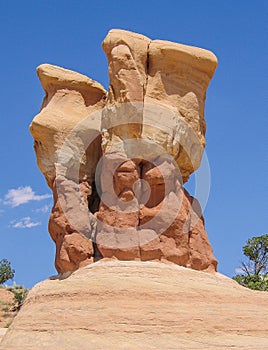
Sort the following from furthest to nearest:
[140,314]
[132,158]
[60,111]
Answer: [60,111] → [132,158] → [140,314]

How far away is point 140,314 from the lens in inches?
456

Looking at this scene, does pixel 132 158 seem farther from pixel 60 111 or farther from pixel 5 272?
pixel 5 272

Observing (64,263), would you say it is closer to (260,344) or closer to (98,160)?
(98,160)

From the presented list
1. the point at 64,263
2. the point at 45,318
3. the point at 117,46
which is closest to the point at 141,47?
the point at 117,46

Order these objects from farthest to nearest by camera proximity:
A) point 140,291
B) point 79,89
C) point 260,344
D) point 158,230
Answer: point 79,89 → point 158,230 → point 140,291 → point 260,344

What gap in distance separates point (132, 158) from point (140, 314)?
454 cm

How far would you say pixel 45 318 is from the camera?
12219mm

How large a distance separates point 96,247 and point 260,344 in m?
5.15

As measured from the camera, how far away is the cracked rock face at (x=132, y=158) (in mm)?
14570

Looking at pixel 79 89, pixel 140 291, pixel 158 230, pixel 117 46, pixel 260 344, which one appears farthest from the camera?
pixel 79 89

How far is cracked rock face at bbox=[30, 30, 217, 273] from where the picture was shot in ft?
47.8

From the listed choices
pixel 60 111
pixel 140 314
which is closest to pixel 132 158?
pixel 60 111

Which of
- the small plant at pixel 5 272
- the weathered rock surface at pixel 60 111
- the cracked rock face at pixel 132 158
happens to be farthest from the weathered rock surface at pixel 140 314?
the small plant at pixel 5 272

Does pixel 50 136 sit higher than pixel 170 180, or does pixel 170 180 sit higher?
pixel 50 136
